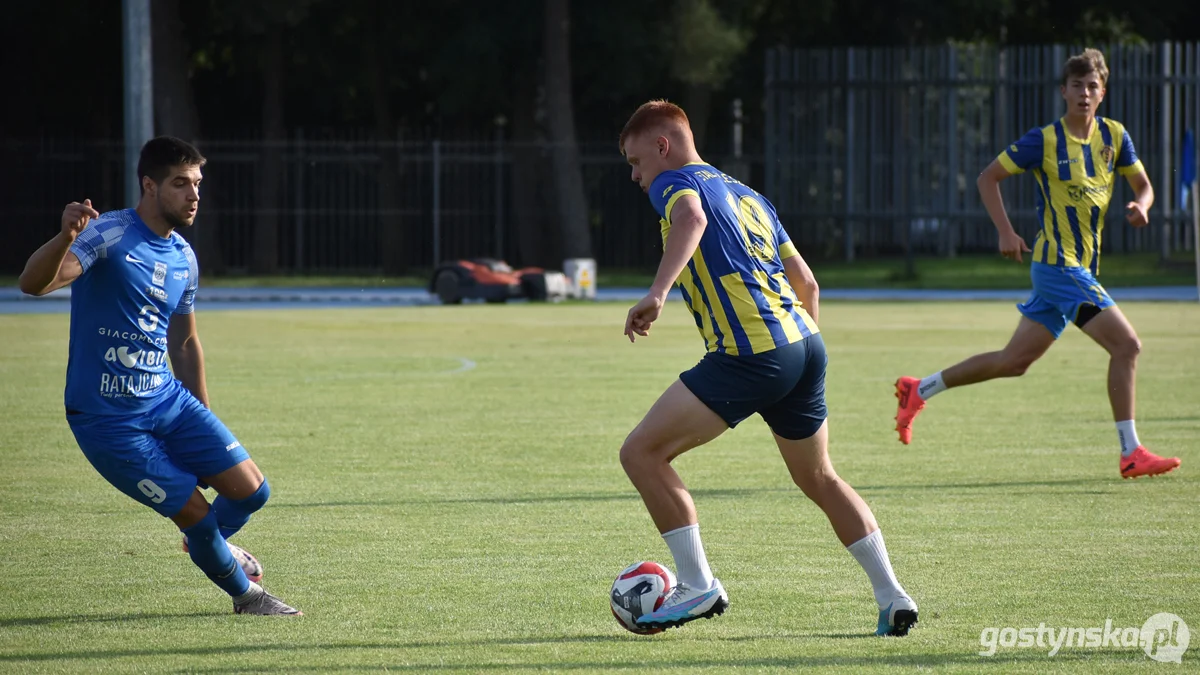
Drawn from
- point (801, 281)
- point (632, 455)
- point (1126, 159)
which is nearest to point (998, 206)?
point (1126, 159)

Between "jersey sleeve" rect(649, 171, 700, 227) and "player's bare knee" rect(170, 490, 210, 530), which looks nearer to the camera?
"jersey sleeve" rect(649, 171, 700, 227)

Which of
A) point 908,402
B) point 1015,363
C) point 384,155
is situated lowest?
point 908,402

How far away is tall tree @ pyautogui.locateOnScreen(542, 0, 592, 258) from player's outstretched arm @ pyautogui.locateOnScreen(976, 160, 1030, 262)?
1055 inches

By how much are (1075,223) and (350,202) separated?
2937 cm

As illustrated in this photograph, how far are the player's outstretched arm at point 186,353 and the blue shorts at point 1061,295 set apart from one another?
505 cm

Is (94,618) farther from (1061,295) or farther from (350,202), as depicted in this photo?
(350,202)

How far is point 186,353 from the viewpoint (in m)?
6.21

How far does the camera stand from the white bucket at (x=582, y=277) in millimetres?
28094

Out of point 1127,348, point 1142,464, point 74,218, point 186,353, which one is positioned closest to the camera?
point 74,218

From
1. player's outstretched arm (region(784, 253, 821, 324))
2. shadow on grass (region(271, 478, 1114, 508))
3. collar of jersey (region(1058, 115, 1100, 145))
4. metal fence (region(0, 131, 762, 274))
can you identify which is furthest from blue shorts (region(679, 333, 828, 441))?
metal fence (region(0, 131, 762, 274))

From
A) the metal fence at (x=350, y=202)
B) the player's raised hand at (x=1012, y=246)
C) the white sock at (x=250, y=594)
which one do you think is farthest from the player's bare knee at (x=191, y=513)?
the metal fence at (x=350, y=202)

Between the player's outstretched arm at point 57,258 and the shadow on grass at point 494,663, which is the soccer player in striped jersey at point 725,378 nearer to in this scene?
the shadow on grass at point 494,663

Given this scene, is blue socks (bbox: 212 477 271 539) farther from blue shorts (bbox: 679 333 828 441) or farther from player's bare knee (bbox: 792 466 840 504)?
player's bare knee (bbox: 792 466 840 504)

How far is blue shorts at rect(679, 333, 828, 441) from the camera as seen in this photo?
5.35 metres
